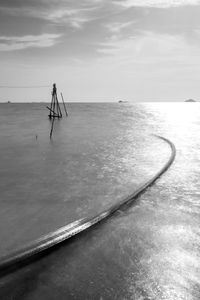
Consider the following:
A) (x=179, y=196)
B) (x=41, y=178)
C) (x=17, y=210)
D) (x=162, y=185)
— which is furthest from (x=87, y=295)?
(x=41, y=178)

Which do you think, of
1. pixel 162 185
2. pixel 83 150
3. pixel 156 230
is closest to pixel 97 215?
pixel 156 230

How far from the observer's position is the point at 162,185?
39.2 ft

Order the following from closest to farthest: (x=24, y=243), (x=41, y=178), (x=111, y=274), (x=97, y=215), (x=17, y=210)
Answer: (x=111, y=274) → (x=24, y=243) → (x=97, y=215) → (x=17, y=210) → (x=41, y=178)

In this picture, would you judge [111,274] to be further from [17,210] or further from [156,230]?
[17,210]

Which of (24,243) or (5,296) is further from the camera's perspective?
(24,243)

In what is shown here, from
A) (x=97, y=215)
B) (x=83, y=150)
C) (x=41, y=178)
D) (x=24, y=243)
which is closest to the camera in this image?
(x=24, y=243)

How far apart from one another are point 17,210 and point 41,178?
420cm

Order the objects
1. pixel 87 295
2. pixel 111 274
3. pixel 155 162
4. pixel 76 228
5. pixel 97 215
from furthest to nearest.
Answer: pixel 155 162, pixel 97 215, pixel 76 228, pixel 111 274, pixel 87 295

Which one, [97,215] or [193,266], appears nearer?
[193,266]

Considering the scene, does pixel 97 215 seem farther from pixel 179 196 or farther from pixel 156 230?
pixel 179 196

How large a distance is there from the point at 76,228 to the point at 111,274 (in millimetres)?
2144

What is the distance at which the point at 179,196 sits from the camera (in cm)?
1044

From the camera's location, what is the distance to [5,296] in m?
5.05

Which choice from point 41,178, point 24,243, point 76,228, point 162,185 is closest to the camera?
point 24,243
